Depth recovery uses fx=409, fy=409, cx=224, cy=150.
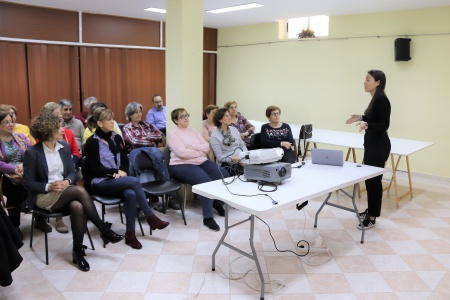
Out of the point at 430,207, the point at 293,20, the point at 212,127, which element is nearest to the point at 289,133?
the point at 212,127

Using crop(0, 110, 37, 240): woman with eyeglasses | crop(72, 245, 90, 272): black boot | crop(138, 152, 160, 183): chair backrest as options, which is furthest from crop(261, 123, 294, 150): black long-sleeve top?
crop(0, 110, 37, 240): woman with eyeglasses

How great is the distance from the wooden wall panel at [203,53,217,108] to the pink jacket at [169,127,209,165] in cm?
450

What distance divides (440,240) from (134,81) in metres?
5.73

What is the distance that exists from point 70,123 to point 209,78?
176 inches

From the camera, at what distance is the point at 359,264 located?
3363 millimetres

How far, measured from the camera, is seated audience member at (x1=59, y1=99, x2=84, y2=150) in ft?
16.0

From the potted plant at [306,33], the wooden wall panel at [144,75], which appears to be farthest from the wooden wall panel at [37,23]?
the potted plant at [306,33]

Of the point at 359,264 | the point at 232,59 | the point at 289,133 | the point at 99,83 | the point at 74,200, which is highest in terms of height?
the point at 232,59

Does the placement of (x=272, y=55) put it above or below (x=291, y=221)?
above

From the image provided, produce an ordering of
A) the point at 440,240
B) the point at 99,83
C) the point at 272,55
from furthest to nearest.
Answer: the point at 272,55 → the point at 99,83 → the point at 440,240

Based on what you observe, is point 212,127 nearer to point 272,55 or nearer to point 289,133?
point 289,133

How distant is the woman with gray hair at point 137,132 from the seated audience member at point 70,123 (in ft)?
2.28

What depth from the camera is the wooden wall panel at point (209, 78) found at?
883cm

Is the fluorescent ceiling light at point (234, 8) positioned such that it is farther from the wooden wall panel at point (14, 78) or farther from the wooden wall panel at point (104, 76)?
the wooden wall panel at point (14, 78)
